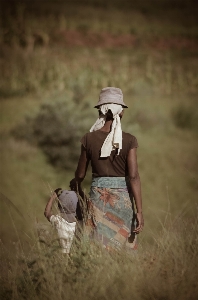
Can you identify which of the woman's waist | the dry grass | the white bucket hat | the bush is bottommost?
the dry grass

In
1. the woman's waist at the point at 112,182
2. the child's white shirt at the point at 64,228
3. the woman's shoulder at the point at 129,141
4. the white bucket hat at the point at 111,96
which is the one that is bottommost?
the child's white shirt at the point at 64,228

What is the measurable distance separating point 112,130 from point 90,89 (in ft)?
55.3

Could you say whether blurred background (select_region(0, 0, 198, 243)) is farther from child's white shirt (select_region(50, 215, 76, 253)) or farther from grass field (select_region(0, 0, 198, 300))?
child's white shirt (select_region(50, 215, 76, 253))

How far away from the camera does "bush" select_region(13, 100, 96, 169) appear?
563 inches

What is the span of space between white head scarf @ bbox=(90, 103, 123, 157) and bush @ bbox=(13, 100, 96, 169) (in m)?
10.2

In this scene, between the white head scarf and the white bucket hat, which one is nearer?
the white head scarf

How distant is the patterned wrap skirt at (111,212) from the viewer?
3.77 meters

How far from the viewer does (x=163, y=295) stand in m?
3.25

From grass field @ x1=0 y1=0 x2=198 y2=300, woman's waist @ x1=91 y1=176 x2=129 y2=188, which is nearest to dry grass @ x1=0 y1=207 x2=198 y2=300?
grass field @ x1=0 y1=0 x2=198 y2=300

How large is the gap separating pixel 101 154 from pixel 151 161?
35.1 ft

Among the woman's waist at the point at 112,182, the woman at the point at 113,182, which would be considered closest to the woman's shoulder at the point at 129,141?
the woman at the point at 113,182

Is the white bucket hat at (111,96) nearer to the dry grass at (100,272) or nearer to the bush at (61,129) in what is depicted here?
the dry grass at (100,272)

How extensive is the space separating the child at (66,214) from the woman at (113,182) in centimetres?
14

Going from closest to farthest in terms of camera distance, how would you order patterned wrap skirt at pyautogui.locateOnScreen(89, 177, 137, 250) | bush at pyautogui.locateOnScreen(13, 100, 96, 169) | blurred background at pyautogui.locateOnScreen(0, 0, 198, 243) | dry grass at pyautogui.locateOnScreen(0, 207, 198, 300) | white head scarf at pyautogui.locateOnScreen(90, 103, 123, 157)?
1. dry grass at pyautogui.locateOnScreen(0, 207, 198, 300)
2. white head scarf at pyautogui.locateOnScreen(90, 103, 123, 157)
3. patterned wrap skirt at pyautogui.locateOnScreen(89, 177, 137, 250)
4. blurred background at pyautogui.locateOnScreen(0, 0, 198, 243)
5. bush at pyautogui.locateOnScreen(13, 100, 96, 169)
